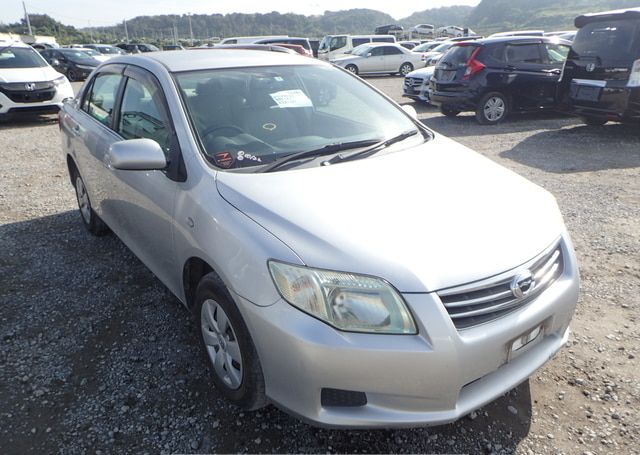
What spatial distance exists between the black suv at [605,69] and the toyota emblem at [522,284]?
262 inches

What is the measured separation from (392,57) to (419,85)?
30.8 feet

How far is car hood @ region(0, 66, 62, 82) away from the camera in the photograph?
995 cm

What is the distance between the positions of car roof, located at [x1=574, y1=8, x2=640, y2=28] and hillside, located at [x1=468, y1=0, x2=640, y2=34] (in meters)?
86.9

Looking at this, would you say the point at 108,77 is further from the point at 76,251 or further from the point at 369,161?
the point at 369,161

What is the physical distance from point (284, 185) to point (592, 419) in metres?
1.86

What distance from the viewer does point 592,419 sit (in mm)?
2346

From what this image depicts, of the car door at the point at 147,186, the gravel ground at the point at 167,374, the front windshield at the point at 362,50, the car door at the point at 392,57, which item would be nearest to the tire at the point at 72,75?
the front windshield at the point at 362,50

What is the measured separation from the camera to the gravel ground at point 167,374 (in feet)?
7.36

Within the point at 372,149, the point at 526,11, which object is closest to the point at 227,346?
the point at 372,149

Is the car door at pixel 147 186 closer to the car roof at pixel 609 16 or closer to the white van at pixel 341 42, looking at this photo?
the car roof at pixel 609 16

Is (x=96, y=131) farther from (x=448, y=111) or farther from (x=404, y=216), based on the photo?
(x=448, y=111)

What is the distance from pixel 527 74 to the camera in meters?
9.38

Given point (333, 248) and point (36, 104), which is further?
point (36, 104)

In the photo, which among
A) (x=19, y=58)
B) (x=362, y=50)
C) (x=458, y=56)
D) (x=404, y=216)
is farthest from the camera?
(x=362, y=50)
